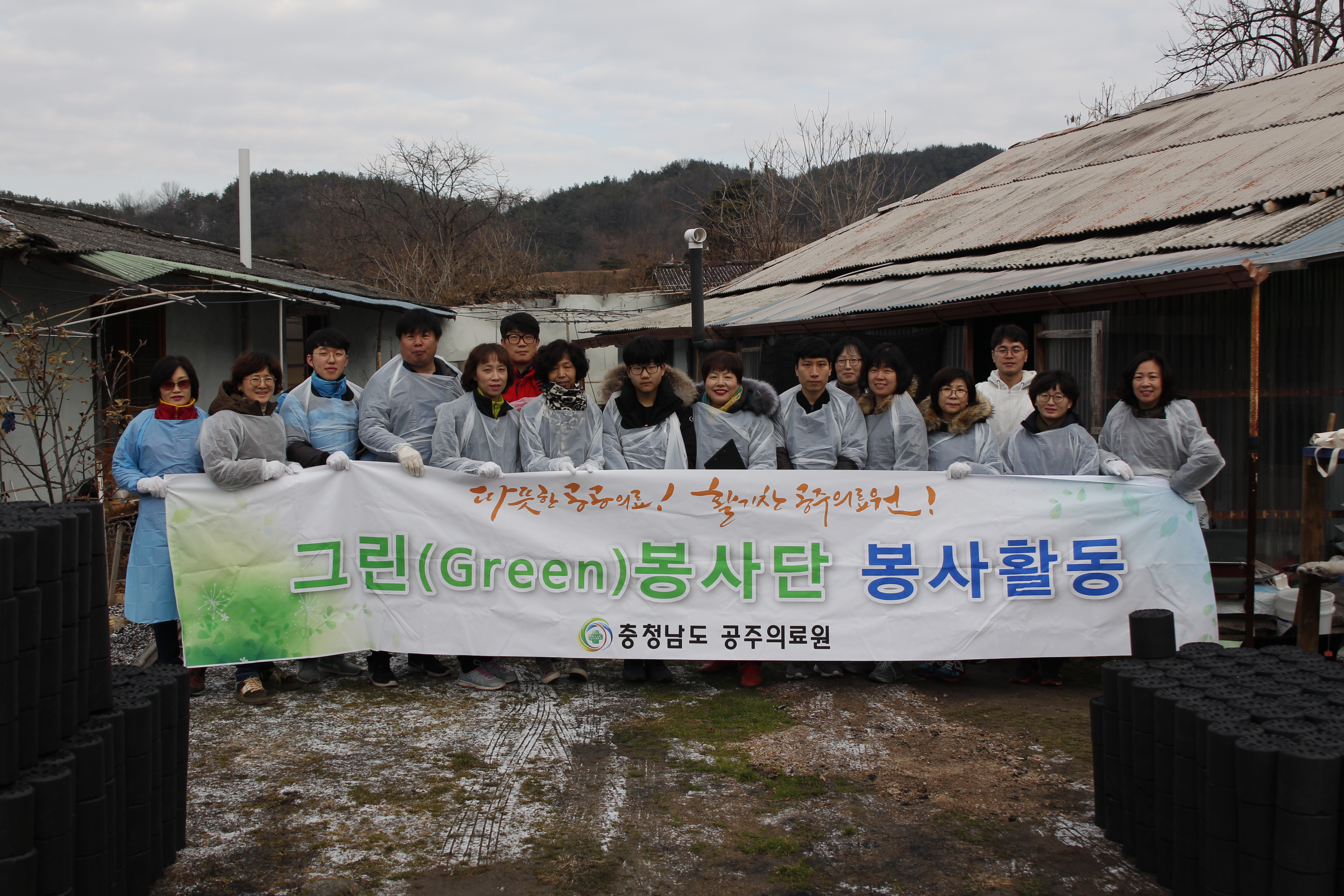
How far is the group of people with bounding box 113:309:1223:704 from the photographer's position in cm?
491

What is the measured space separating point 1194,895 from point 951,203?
35.8ft

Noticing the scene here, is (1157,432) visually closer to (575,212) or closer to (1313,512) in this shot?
(1313,512)

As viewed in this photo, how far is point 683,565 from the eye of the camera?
4918 mm

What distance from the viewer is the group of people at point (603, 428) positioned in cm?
491

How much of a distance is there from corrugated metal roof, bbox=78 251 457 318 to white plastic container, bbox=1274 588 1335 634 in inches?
269

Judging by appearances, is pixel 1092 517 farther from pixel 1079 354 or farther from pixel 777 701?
pixel 1079 354

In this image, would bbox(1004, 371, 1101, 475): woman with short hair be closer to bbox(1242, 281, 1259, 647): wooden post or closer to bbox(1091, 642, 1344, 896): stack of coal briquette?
bbox(1242, 281, 1259, 647): wooden post

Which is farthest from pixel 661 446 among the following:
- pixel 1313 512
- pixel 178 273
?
pixel 178 273

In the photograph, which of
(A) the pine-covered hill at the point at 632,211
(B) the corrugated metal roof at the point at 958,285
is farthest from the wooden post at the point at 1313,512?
(A) the pine-covered hill at the point at 632,211

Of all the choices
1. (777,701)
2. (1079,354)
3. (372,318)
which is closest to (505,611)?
(777,701)

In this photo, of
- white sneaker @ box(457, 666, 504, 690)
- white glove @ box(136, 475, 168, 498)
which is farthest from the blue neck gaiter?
white sneaker @ box(457, 666, 504, 690)

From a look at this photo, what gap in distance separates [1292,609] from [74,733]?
5307 mm

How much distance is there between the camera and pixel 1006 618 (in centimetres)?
483

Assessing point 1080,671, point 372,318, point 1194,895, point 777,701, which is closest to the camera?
point 1194,895
